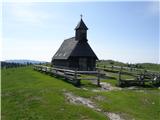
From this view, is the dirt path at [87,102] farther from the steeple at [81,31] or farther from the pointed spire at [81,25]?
the pointed spire at [81,25]

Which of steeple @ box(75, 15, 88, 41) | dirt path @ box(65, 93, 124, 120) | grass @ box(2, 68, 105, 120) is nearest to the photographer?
grass @ box(2, 68, 105, 120)

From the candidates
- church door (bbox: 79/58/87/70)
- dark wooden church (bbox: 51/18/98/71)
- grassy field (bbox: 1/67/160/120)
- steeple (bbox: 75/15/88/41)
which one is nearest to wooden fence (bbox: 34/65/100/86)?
dark wooden church (bbox: 51/18/98/71)

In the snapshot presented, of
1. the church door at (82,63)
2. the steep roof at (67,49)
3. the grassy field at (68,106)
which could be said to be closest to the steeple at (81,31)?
the steep roof at (67,49)

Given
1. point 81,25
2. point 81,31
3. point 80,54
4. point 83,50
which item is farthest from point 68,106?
point 81,25

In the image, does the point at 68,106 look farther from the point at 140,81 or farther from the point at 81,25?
the point at 81,25

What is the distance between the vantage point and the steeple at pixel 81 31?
1862 inches

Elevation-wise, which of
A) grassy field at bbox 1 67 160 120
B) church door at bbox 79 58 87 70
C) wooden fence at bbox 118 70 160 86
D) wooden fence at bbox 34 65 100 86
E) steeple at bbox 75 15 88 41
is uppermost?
steeple at bbox 75 15 88 41

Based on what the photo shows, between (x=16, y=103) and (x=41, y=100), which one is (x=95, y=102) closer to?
(x=41, y=100)

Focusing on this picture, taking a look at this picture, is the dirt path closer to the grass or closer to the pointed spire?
the grass

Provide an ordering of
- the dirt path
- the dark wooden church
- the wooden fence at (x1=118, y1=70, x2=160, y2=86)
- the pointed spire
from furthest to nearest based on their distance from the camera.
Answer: the pointed spire, the dark wooden church, the wooden fence at (x1=118, y1=70, x2=160, y2=86), the dirt path

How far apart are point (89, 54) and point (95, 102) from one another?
1041 inches

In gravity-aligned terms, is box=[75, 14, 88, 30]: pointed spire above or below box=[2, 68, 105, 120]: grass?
above

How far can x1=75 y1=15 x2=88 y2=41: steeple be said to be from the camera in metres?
47.3

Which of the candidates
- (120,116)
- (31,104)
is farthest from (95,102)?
(31,104)
